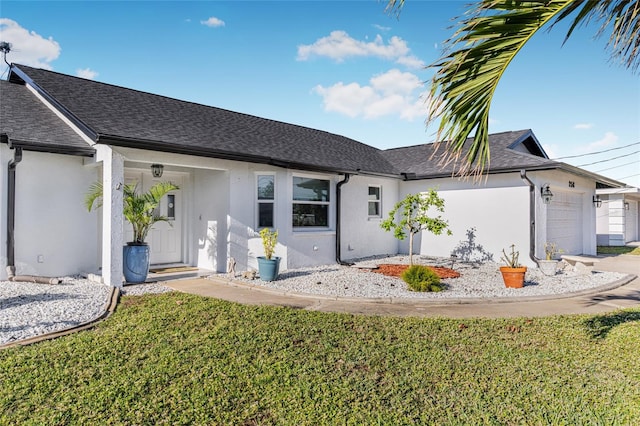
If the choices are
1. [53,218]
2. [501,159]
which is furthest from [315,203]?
[53,218]

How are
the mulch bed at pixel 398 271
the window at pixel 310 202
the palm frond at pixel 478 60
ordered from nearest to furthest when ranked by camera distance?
the palm frond at pixel 478 60 < the mulch bed at pixel 398 271 < the window at pixel 310 202

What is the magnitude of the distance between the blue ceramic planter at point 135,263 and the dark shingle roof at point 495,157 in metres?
8.46

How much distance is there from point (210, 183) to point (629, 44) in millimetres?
8974

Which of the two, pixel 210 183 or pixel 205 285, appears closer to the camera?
pixel 205 285

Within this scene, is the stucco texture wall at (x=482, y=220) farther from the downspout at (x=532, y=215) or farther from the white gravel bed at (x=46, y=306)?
the white gravel bed at (x=46, y=306)

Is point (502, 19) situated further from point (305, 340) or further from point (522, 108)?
point (522, 108)

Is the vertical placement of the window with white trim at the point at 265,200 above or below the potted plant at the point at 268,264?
above

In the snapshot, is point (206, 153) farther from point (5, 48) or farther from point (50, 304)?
point (5, 48)

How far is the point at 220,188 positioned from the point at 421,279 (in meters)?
5.61

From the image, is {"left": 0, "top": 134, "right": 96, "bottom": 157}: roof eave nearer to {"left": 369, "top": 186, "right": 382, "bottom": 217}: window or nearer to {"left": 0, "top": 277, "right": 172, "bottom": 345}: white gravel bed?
{"left": 0, "top": 277, "right": 172, "bottom": 345}: white gravel bed

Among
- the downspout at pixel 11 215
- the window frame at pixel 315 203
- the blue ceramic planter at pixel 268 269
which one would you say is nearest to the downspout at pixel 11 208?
the downspout at pixel 11 215

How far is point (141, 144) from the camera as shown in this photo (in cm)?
772

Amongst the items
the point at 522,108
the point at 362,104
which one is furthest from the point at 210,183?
the point at 362,104

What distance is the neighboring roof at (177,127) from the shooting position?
812 cm
